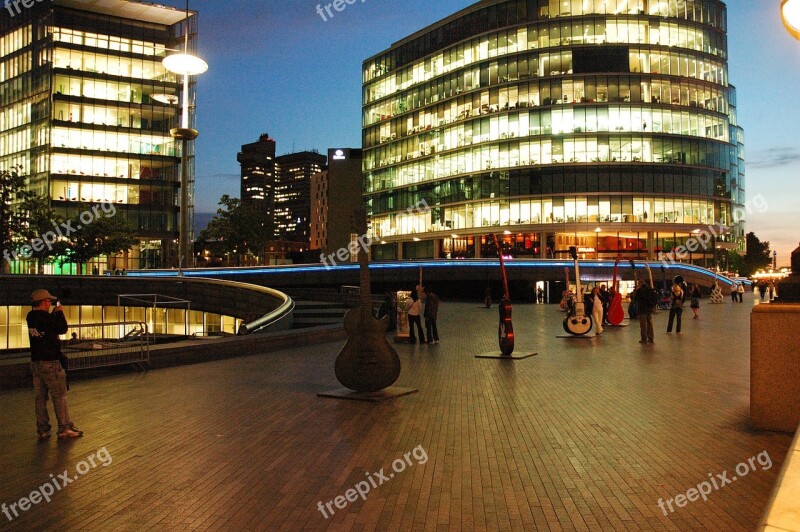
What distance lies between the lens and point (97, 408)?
10.1 metres

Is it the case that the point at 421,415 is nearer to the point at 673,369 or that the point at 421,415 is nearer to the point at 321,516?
the point at 321,516

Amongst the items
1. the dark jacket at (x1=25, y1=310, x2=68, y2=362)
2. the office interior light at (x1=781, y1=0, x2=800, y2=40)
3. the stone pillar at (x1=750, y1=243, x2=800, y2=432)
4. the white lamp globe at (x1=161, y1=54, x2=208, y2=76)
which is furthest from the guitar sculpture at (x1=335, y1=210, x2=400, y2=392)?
the white lamp globe at (x1=161, y1=54, x2=208, y2=76)

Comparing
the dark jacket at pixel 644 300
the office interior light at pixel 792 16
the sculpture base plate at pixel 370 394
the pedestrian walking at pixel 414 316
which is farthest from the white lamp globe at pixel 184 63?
the office interior light at pixel 792 16

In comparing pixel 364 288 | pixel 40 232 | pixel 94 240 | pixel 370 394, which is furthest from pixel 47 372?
pixel 94 240

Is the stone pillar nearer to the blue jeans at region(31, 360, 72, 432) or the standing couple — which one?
the blue jeans at region(31, 360, 72, 432)

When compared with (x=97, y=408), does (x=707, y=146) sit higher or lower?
higher

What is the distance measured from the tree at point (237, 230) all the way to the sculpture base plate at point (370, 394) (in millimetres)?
71271

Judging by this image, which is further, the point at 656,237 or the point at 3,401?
the point at 656,237

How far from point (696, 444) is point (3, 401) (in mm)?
10146

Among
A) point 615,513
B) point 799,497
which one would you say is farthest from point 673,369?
point 799,497

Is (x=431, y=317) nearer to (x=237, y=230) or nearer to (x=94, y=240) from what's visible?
(x=94, y=240)

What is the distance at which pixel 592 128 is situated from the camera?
73.9m

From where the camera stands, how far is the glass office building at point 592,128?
242ft

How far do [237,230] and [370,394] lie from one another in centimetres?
7203
